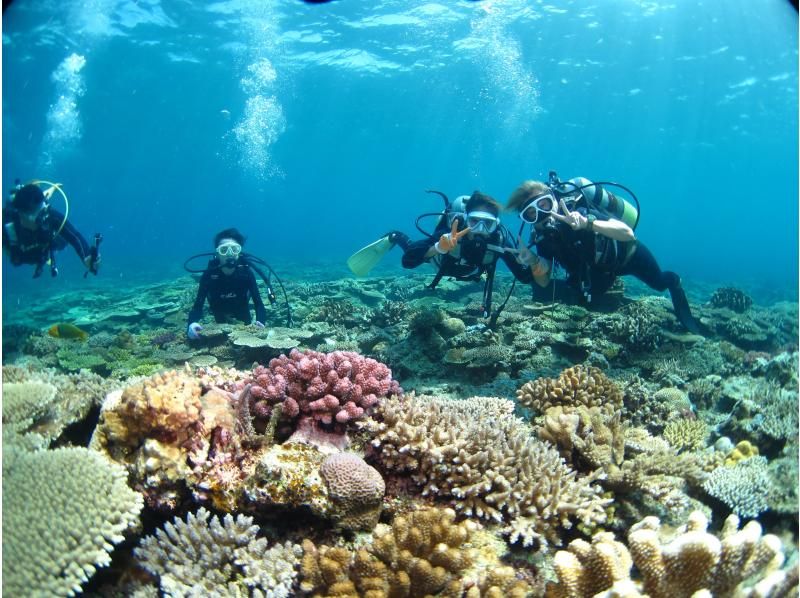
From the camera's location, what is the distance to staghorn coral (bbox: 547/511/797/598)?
233 cm

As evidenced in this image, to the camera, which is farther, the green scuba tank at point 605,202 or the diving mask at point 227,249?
the diving mask at point 227,249

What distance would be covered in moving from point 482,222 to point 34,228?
8.23 meters

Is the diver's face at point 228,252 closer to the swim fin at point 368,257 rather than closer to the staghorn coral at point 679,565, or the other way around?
the swim fin at point 368,257

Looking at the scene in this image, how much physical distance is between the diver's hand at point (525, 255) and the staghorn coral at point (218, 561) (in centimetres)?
522

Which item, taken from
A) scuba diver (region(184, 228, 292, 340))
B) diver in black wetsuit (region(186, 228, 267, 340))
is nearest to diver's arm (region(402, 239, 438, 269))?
scuba diver (region(184, 228, 292, 340))

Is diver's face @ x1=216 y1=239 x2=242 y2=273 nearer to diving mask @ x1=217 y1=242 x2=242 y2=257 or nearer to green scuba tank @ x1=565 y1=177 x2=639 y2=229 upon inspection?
diving mask @ x1=217 y1=242 x2=242 y2=257

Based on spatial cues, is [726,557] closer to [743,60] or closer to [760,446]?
[760,446]

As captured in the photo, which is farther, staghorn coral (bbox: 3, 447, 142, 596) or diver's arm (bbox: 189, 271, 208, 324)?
diver's arm (bbox: 189, 271, 208, 324)

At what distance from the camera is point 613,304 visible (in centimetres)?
939

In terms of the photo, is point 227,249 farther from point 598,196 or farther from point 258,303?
point 598,196

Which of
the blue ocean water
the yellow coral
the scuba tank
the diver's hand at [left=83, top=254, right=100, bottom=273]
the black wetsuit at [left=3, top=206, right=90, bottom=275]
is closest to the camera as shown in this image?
the yellow coral

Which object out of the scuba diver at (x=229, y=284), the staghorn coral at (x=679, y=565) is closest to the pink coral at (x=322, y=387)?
the staghorn coral at (x=679, y=565)

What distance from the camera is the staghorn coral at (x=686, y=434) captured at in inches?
188

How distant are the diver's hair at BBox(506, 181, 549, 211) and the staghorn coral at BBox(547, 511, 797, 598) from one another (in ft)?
18.6
